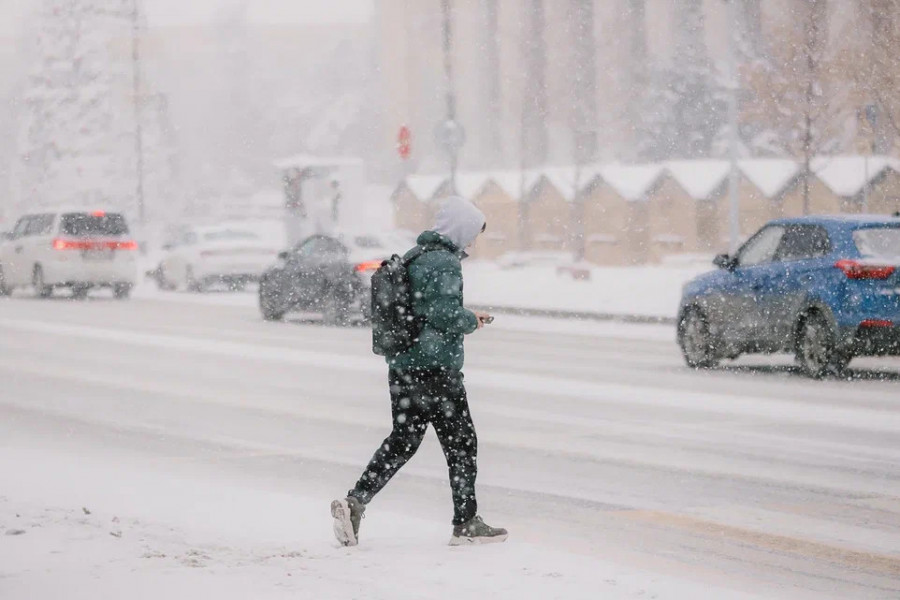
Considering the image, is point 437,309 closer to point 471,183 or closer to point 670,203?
point 670,203

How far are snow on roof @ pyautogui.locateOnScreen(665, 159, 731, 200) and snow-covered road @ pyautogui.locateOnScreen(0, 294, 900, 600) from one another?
3540 centimetres

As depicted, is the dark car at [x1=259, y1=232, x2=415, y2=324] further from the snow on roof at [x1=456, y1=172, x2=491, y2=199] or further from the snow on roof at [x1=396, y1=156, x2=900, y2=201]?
the snow on roof at [x1=456, y1=172, x2=491, y2=199]

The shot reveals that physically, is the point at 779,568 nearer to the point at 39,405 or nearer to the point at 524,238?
the point at 39,405

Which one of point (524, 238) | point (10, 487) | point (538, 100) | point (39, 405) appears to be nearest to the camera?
point (10, 487)

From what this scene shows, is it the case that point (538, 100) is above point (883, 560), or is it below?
above

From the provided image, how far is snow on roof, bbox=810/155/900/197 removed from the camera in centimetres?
5069

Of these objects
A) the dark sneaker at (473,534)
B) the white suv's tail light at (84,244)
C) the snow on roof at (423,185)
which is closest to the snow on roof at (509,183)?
the snow on roof at (423,185)

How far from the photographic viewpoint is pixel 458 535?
8.27 meters

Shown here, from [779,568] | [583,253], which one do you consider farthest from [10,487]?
[583,253]

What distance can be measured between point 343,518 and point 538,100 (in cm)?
7936

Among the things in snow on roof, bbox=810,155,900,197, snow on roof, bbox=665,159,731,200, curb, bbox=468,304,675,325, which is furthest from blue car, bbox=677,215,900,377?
snow on roof, bbox=665,159,731,200

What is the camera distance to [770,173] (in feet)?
182

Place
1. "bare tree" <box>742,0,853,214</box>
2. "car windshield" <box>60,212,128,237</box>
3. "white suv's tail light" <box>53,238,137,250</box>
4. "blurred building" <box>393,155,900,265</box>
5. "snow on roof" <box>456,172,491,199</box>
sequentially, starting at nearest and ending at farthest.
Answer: "white suv's tail light" <box>53,238,137,250</box>
"car windshield" <box>60,212,128,237</box>
"bare tree" <box>742,0,853,214</box>
"blurred building" <box>393,155,900,265</box>
"snow on roof" <box>456,172,491,199</box>

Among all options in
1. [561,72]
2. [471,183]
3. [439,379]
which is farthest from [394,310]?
[561,72]
